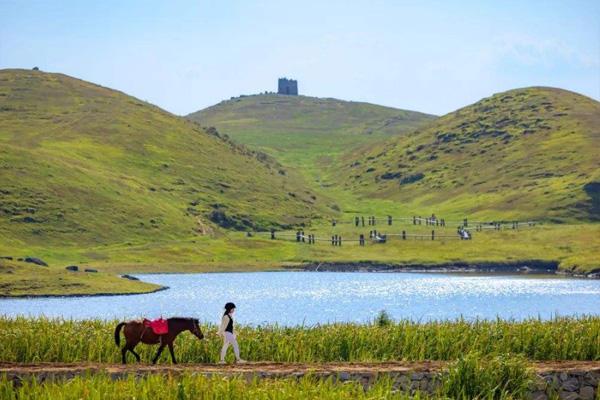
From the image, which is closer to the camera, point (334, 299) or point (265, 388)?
point (265, 388)

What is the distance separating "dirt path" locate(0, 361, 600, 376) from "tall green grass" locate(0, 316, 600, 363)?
2944mm

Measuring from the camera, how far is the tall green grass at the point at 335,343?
44.1 metres

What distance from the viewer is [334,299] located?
110188mm

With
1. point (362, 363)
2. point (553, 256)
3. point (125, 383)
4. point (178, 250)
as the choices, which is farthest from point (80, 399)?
point (553, 256)

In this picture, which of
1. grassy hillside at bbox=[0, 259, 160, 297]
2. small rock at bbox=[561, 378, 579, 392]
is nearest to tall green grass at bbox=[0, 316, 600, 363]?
small rock at bbox=[561, 378, 579, 392]

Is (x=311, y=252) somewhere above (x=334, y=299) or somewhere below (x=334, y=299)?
above

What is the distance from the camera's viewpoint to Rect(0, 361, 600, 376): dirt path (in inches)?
1492

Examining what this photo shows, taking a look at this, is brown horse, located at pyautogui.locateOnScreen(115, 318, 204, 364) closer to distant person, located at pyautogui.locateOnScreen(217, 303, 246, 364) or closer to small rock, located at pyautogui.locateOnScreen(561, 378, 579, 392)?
distant person, located at pyautogui.locateOnScreen(217, 303, 246, 364)

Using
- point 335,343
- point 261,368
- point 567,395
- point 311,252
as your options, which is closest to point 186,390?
point 261,368

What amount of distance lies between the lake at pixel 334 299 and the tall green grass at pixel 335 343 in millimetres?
27925

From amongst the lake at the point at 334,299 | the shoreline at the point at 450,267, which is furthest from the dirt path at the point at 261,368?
the shoreline at the point at 450,267

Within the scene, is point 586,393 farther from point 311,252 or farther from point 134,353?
point 311,252

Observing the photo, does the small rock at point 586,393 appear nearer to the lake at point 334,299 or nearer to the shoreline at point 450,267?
the lake at point 334,299

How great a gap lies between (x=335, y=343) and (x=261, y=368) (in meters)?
6.32
